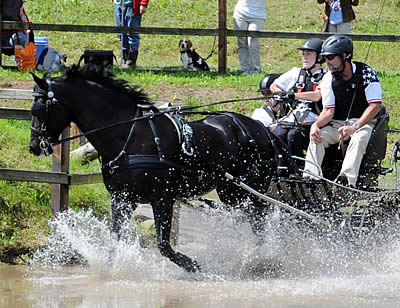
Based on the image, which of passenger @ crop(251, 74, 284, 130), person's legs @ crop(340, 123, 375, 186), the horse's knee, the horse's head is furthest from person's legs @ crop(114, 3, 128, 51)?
the horse's knee

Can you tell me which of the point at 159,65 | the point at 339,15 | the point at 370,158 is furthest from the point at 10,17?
the point at 370,158

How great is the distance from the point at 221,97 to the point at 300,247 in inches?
246

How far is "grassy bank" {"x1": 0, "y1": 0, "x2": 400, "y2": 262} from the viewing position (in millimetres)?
9227

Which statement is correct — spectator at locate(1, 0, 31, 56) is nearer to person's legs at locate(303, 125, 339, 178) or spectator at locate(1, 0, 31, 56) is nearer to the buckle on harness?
person's legs at locate(303, 125, 339, 178)

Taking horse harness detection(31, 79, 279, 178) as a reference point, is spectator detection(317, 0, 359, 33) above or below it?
above

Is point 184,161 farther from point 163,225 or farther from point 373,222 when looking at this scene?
point 373,222

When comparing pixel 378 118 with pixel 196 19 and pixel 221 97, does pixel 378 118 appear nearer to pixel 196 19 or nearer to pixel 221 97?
pixel 221 97

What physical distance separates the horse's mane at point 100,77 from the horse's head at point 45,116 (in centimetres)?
20

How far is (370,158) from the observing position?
8.55m

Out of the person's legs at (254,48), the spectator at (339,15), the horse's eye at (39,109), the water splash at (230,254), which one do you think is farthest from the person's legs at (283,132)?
the spectator at (339,15)

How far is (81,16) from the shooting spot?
22.0m

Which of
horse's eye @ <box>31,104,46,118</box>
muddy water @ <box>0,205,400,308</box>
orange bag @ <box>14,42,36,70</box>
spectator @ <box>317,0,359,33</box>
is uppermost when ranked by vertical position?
spectator @ <box>317,0,359,33</box>

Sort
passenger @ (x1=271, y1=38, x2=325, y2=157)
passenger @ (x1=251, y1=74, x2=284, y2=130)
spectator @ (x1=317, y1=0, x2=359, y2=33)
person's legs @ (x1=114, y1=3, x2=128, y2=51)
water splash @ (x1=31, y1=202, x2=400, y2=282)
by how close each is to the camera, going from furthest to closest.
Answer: person's legs @ (x1=114, y1=3, x2=128, y2=51) → spectator @ (x1=317, y1=0, x2=359, y2=33) → passenger @ (x1=251, y1=74, x2=284, y2=130) → passenger @ (x1=271, y1=38, x2=325, y2=157) → water splash @ (x1=31, y1=202, x2=400, y2=282)

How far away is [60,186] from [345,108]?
2909 millimetres
